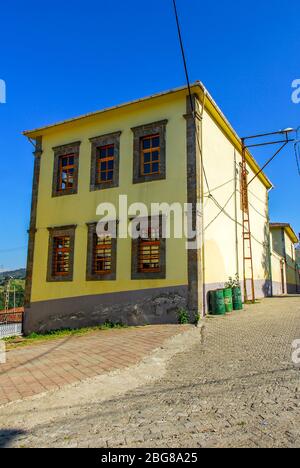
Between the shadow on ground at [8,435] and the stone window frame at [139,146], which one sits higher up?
the stone window frame at [139,146]

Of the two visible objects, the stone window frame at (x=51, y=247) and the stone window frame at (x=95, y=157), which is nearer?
the stone window frame at (x=95, y=157)

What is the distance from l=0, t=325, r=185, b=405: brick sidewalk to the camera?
496 centimetres

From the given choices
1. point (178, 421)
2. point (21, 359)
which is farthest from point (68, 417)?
point (21, 359)

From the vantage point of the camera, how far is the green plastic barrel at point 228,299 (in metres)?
12.0

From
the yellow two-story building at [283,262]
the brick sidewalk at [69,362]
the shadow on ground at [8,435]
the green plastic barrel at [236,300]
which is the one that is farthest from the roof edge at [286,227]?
the shadow on ground at [8,435]

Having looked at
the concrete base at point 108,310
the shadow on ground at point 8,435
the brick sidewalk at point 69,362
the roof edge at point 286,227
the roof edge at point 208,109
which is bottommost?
the shadow on ground at point 8,435

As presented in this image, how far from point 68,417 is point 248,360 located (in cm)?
336

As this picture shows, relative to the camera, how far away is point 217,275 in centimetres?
1267

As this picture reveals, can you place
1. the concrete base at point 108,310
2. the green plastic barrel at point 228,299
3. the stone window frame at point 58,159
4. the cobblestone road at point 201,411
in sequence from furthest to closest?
1. the stone window frame at point 58,159
2. the green plastic barrel at point 228,299
3. the concrete base at point 108,310
4. the cobblestone road at point 201,411

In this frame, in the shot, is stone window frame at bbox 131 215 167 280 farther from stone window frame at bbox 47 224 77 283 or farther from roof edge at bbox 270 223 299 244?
roof edge at bbox 270 223 299 244

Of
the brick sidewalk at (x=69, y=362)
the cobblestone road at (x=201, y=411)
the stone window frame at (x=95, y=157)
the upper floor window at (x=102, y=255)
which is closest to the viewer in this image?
the cobblestone road at (x=201, y=411)

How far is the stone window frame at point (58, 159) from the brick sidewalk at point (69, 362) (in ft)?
23.8

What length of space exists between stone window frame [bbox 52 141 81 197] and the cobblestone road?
9.70 m

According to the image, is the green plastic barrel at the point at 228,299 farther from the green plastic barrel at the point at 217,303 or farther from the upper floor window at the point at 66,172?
the upper floor window at the point at 66,172
